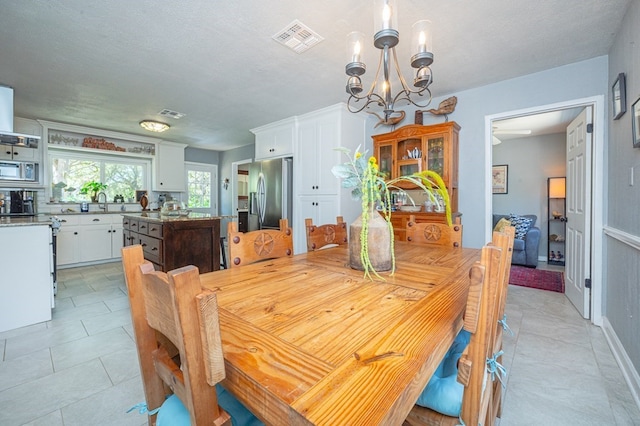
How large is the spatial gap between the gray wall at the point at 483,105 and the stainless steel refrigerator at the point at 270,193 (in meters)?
2.16

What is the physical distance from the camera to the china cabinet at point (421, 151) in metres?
3.22

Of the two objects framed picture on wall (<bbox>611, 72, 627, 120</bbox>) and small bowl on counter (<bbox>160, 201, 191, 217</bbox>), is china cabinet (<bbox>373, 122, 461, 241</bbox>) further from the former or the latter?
small bowl on counter (<bbox>160, 201, 191, 217</bbox>)

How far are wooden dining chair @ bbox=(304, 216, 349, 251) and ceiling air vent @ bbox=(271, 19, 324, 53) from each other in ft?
4.78

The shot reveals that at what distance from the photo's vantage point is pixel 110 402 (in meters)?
1.53

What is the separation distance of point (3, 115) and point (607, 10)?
5.66m

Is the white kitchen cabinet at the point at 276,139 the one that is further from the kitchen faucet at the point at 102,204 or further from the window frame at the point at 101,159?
the kitchen faucet at the point at 102,204

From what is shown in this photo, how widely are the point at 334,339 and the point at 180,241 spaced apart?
270 cm

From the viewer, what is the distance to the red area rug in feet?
11.7

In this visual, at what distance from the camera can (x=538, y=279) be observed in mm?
3877

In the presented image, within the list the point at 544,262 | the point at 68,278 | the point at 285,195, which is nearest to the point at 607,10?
the point at 285,195

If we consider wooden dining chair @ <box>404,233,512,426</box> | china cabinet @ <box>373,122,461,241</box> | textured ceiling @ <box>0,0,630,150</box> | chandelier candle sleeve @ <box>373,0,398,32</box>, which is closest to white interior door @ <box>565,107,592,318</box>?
textured ceiling @ <box>0,0,630,150</box>

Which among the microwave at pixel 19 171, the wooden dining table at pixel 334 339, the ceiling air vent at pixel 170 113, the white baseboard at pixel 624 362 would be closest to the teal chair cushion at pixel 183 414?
the wooden dining table at pixel 334 339

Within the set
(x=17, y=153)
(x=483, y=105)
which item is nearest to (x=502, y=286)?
(x=483, y=105)

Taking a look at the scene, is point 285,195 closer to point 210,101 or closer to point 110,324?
point 210,101
